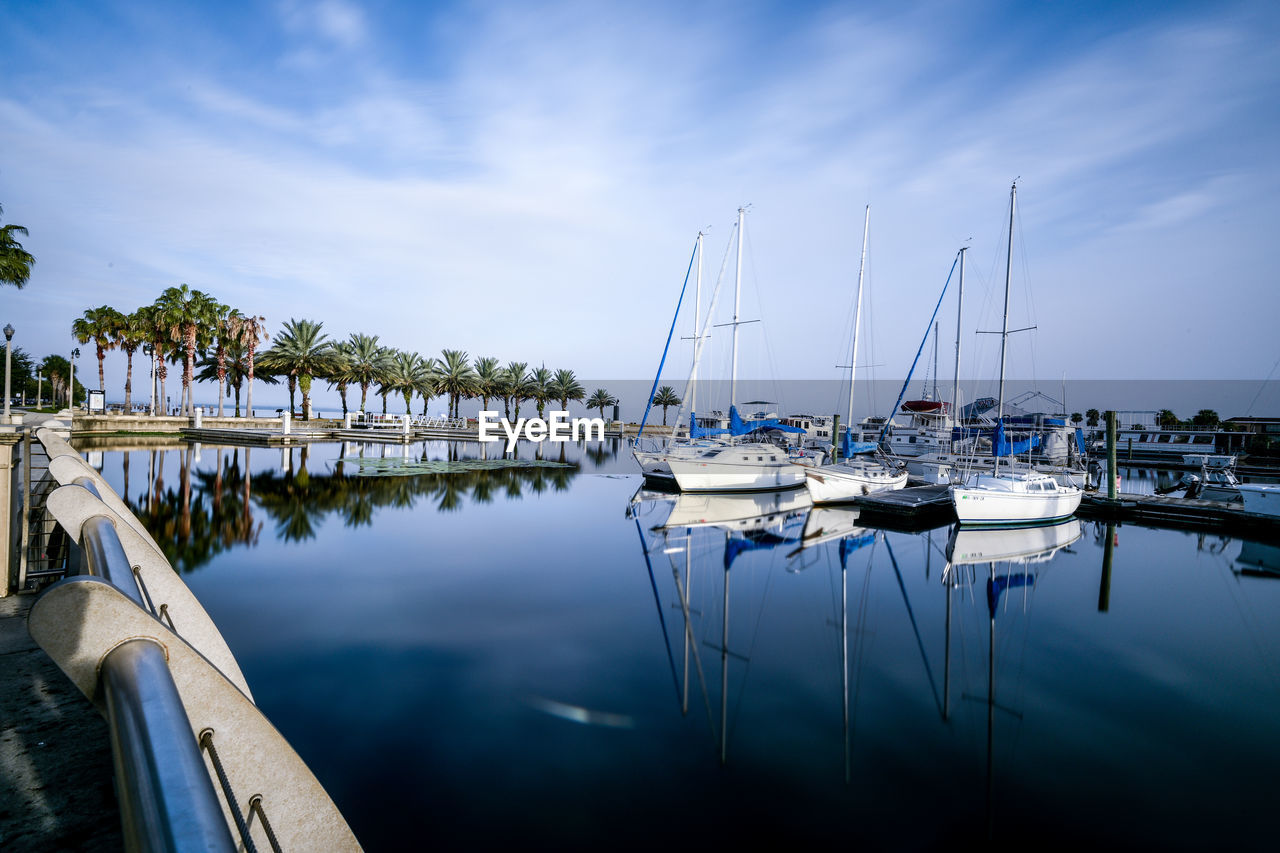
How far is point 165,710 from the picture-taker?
4.33ft

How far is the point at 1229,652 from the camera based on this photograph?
461 inches

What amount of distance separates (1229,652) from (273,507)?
2604cm

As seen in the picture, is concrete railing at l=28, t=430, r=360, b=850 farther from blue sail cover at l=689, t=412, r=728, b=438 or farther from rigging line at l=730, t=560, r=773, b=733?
blue sail cover at l=689, t=412, r=728, b=438

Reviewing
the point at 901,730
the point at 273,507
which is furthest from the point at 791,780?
the point at 273,507

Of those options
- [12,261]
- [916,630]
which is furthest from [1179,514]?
[12,261]

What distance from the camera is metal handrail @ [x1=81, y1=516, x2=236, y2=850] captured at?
1.08 m

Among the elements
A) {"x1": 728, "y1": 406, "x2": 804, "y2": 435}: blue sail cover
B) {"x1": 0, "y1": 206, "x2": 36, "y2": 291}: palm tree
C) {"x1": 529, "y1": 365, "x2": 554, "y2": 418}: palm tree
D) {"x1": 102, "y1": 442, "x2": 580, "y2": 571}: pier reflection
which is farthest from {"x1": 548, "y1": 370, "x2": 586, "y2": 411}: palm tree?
{"x1": 0, "y1": 206, "x2": 36, "y2": 291}: palm tree

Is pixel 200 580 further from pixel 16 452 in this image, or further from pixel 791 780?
pixel 791 780

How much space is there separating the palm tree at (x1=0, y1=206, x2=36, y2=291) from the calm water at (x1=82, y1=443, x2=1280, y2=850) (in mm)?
16387

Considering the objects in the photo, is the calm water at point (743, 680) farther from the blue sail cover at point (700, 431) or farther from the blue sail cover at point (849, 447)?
the blue sail cover at point (700, 431)

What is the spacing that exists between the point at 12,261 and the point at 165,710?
38301 mm

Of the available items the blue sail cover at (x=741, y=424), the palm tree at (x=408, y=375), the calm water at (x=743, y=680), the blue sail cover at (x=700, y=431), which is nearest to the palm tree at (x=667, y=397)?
the palm tree at (x=408, y=375)

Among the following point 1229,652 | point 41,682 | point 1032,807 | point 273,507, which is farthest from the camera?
point 273,507

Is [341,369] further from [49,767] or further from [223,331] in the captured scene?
[49,767]
